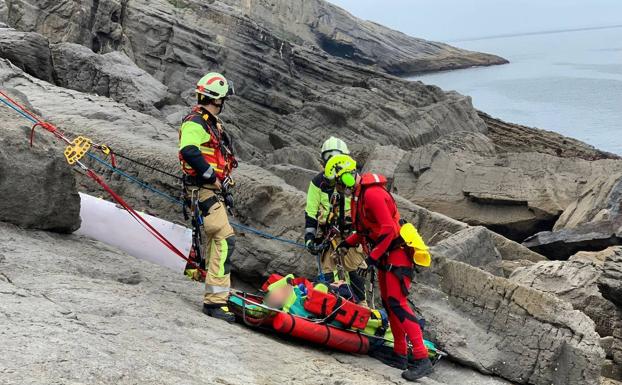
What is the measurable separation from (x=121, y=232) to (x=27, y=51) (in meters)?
8.48

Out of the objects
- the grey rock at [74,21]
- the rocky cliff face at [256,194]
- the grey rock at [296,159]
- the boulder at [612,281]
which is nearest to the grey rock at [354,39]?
the rocky cliff face at [256,194]

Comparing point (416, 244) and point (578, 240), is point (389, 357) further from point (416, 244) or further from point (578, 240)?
point (578, 240)

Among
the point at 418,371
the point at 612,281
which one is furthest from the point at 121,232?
the point at 612,281

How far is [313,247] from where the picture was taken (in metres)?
6.46

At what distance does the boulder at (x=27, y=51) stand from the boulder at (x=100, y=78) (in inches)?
38.7

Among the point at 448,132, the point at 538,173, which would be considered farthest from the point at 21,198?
the point at 448,132

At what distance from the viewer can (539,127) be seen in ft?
91.1

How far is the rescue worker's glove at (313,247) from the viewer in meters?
6.46

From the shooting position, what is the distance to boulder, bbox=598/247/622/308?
279 inches

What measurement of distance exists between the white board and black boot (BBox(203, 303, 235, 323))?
1729 millimetres

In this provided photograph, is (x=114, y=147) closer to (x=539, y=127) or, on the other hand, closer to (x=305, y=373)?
(x=305, y=373)

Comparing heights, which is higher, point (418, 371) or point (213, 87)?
point (213, 87)

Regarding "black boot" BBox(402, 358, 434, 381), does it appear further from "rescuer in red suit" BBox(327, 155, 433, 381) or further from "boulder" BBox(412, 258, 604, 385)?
"boulder" BBox(412, 258, 604, 385)

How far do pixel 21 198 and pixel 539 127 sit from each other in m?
24.9
